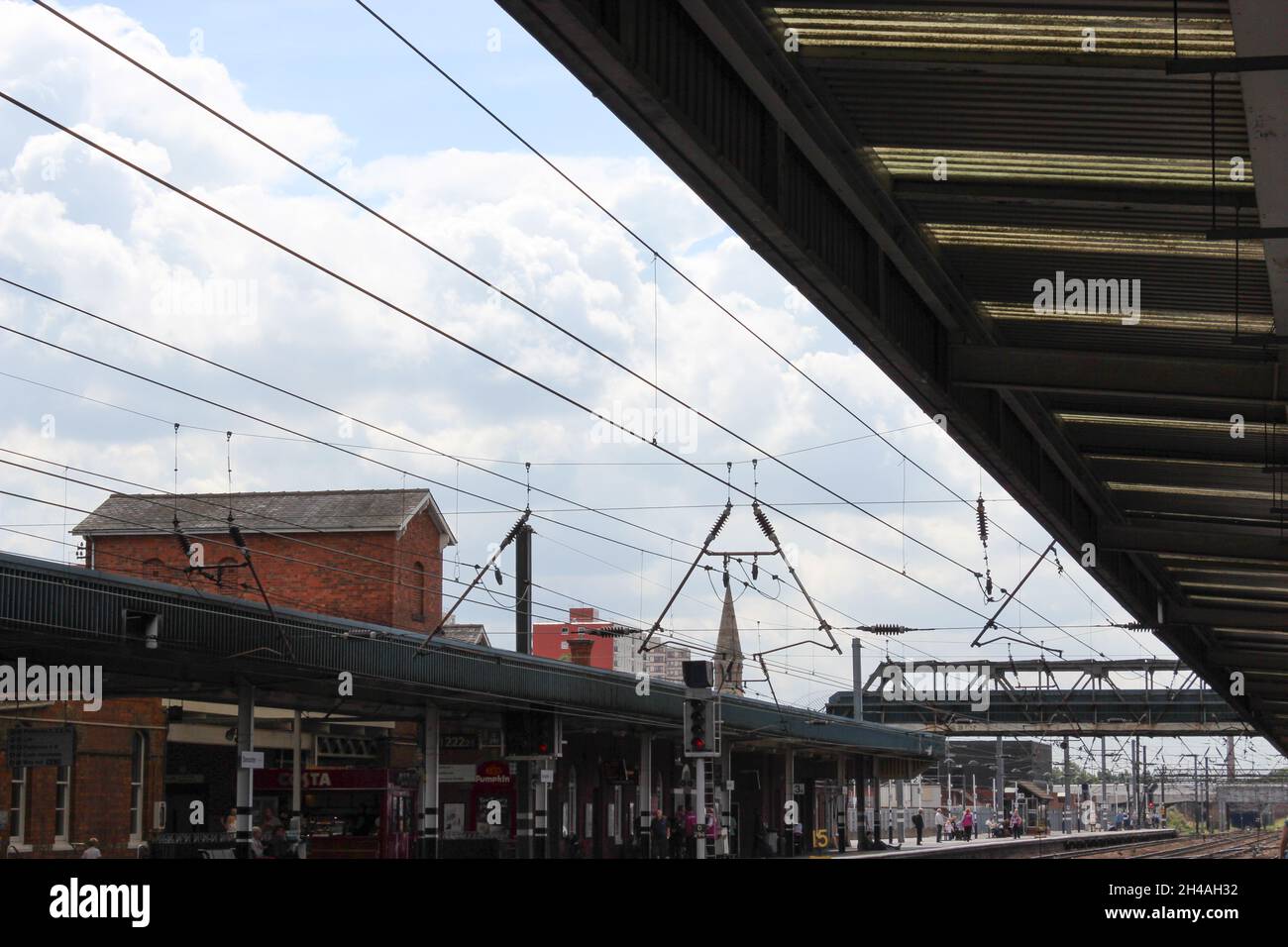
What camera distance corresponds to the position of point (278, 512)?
5447cm

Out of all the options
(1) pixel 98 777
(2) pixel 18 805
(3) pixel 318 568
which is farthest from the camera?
(3) pixel 318 568

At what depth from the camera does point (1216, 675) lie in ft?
127

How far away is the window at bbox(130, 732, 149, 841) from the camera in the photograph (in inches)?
1504

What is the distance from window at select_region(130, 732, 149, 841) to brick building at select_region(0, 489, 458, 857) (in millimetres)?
33

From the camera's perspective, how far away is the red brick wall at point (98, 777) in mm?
33969

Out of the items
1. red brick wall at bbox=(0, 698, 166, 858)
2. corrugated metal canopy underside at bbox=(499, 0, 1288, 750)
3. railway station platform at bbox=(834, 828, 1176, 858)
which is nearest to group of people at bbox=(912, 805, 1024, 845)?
railway station platform at bbox=(834, 828, 1176, 858)

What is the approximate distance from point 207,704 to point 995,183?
1394 inches

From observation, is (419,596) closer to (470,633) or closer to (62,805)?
(470,633)

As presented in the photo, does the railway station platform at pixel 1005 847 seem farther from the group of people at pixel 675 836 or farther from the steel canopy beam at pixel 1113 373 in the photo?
the steel canopy beam at pixel 1113 373

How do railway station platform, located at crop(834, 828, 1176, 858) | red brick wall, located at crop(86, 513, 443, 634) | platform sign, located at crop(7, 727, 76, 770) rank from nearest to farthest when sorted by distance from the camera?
platform sign, located at crop(7, 727, 76, 770), railway station platform, located at crop(834, 828, 1176, 858), red brick wall, located at crop(86, 513, 443, 634)

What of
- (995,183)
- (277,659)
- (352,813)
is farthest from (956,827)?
(995,183)

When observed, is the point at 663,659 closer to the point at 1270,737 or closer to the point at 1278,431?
the point at 1270,737

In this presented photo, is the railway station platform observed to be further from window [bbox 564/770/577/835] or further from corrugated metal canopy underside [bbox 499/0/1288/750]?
corrugated metal canopy underside [bbox 499/0/1288/750]
